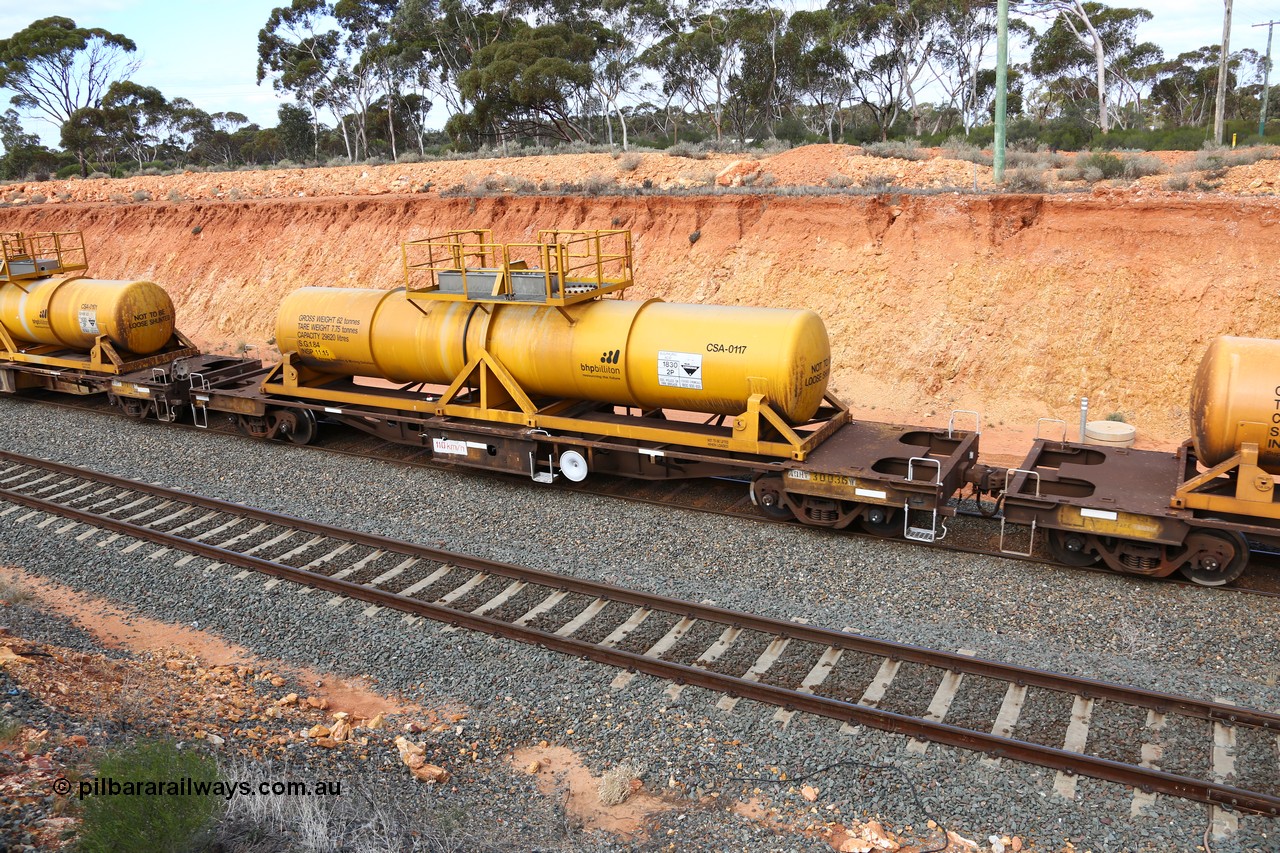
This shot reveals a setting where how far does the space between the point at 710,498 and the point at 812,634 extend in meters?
4.31

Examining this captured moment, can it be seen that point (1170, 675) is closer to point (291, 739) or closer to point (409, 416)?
point (291, 739)

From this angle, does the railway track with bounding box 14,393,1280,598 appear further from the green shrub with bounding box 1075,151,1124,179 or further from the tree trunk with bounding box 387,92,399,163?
the tree trunk with bounding box 387,92,399,163

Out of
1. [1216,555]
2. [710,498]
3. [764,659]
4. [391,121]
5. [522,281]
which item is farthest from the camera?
[391,121]

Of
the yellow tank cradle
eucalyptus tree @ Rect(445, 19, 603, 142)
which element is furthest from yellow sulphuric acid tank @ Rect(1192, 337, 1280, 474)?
eucalyptus tree @ Rect(445, 19, 603, 142)

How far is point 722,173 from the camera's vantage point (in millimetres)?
27438

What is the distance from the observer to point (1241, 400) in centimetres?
967

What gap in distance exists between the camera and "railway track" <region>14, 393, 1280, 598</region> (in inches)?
407

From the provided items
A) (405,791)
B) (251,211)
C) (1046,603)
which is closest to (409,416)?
(405,791)

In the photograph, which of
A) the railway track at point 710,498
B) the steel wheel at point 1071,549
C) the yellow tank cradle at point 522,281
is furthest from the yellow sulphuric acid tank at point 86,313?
the steel wheel at point 1071,549

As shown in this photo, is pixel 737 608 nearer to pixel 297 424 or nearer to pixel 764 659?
pixel 764 659

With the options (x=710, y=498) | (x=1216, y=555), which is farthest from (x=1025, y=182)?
(x=1216, y=555)

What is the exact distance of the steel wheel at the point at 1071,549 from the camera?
10.5 meters

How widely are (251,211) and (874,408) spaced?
23822 millimetres

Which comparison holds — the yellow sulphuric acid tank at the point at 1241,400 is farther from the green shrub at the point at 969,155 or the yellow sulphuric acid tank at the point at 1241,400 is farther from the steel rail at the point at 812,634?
the green shrub at the point at 969,155
